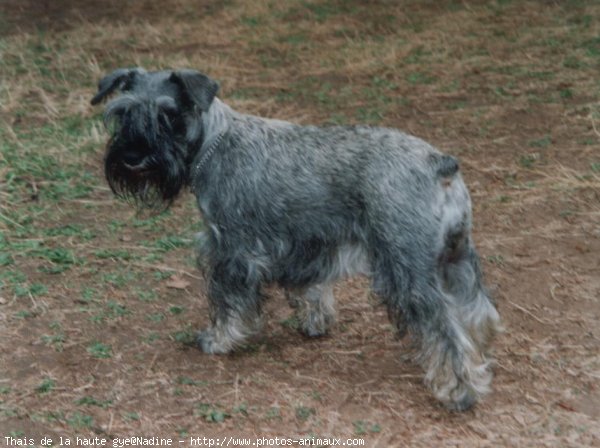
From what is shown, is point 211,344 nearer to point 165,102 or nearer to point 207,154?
point 207,154

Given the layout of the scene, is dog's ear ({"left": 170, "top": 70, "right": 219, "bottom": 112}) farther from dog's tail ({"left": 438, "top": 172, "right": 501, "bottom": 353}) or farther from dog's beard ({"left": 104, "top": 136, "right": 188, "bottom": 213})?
dog's tail ({"left": 438, "top": 172, "right": 501, "bottom": 353})

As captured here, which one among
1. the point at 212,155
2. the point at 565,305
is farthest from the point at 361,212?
the point at 565,305

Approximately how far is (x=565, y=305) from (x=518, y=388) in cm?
105

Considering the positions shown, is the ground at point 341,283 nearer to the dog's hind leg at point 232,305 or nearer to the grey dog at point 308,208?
the dog's hind leg at point 232,305

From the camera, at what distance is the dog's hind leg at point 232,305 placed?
18.5ft

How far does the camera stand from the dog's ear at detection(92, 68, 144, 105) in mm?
5613

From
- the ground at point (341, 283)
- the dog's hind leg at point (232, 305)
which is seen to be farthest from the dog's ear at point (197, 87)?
the ground at point (341, 283)

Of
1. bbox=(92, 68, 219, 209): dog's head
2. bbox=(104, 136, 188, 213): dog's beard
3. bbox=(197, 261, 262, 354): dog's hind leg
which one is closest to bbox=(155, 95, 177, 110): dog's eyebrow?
bbox=(92, 68, 219, 209): dog's head

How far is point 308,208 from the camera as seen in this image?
548 centimetres

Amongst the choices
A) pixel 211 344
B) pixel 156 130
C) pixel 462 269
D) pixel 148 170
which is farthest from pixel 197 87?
pixel 462 269

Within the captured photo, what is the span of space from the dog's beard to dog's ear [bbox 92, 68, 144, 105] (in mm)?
393

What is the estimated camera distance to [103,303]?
638 centimetres

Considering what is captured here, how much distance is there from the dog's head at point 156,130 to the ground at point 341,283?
40.9 inches

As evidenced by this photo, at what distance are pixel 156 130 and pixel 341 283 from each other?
6.49 feet
